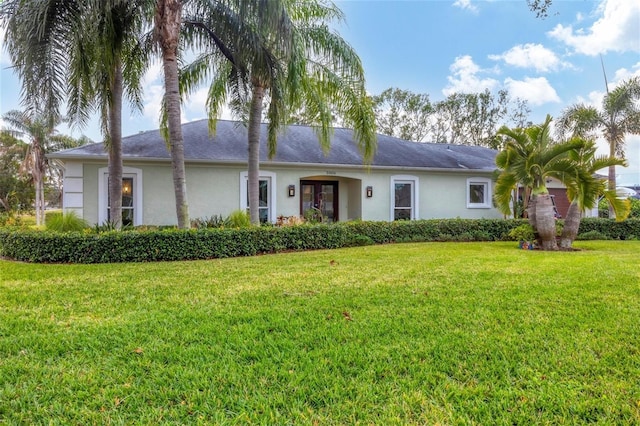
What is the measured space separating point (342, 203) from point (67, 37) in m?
10.4

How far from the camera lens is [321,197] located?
15.3 metres

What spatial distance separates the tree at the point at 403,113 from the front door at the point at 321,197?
1945cm

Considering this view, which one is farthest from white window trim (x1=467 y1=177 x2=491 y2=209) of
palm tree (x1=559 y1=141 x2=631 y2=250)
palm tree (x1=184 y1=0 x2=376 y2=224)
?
palm tree (x1=184 y1=0 x2=376 y2=224)

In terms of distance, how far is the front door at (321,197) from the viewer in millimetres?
14977

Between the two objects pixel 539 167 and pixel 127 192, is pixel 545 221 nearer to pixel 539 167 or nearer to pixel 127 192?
pixel 539 167

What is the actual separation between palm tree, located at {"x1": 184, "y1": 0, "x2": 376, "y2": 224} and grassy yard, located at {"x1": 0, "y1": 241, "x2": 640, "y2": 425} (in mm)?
5617

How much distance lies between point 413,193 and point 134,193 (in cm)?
1002

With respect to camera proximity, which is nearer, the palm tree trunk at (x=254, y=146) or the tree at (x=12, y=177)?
the palm tree trunk at (x=254, y=146)

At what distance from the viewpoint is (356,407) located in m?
2.31

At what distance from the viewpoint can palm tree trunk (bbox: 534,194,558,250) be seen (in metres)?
9.95

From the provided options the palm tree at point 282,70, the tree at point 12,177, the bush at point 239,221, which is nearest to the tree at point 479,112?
the palm tree at point 282,70

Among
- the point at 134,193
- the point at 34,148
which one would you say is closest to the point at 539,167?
the point at 134,193

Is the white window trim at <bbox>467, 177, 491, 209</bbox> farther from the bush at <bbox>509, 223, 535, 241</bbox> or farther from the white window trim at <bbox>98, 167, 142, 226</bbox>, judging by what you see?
the white window trim at <bbox>98, 167, 142, 226</bbox>

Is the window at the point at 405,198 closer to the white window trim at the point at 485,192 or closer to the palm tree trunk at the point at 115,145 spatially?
the white window trim at the point at 485,192
